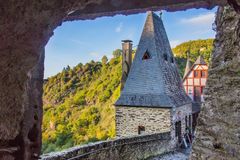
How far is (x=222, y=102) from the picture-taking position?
392 centimetres

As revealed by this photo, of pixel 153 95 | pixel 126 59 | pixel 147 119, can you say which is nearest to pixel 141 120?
pixel 147 119

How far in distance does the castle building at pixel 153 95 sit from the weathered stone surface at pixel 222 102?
855 cm

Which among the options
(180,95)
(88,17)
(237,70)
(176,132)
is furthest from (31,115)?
(180,95)

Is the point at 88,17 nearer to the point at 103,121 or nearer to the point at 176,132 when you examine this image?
the point at 176,132

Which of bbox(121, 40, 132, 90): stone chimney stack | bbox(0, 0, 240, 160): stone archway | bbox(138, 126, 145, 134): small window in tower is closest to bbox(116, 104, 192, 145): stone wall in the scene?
bbox(138, 126, 145, 134): small window in tower

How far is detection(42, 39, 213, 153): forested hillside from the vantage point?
21023 millimetres

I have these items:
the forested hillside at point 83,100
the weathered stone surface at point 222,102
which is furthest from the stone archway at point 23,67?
the forested hillside at point 83,100

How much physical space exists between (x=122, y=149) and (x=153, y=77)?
5.87m

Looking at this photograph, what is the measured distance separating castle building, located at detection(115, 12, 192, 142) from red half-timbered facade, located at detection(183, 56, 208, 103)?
9065mm

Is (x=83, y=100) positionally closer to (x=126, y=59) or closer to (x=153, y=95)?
(x=126, y=59)

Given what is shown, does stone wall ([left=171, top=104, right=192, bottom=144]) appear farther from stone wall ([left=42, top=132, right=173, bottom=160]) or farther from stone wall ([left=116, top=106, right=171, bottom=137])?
stone wall ([left=42, top=132, right=173, bottom=160])

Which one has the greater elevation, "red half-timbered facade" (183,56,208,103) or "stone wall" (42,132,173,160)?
"red half-timbered facade" (183,56,208,103)

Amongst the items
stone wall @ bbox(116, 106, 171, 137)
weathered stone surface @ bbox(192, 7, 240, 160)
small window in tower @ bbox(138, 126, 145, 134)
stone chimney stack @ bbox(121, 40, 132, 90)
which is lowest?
small window in tower @ bbox(138, 126, 145, 134)

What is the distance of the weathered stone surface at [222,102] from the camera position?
371cm
